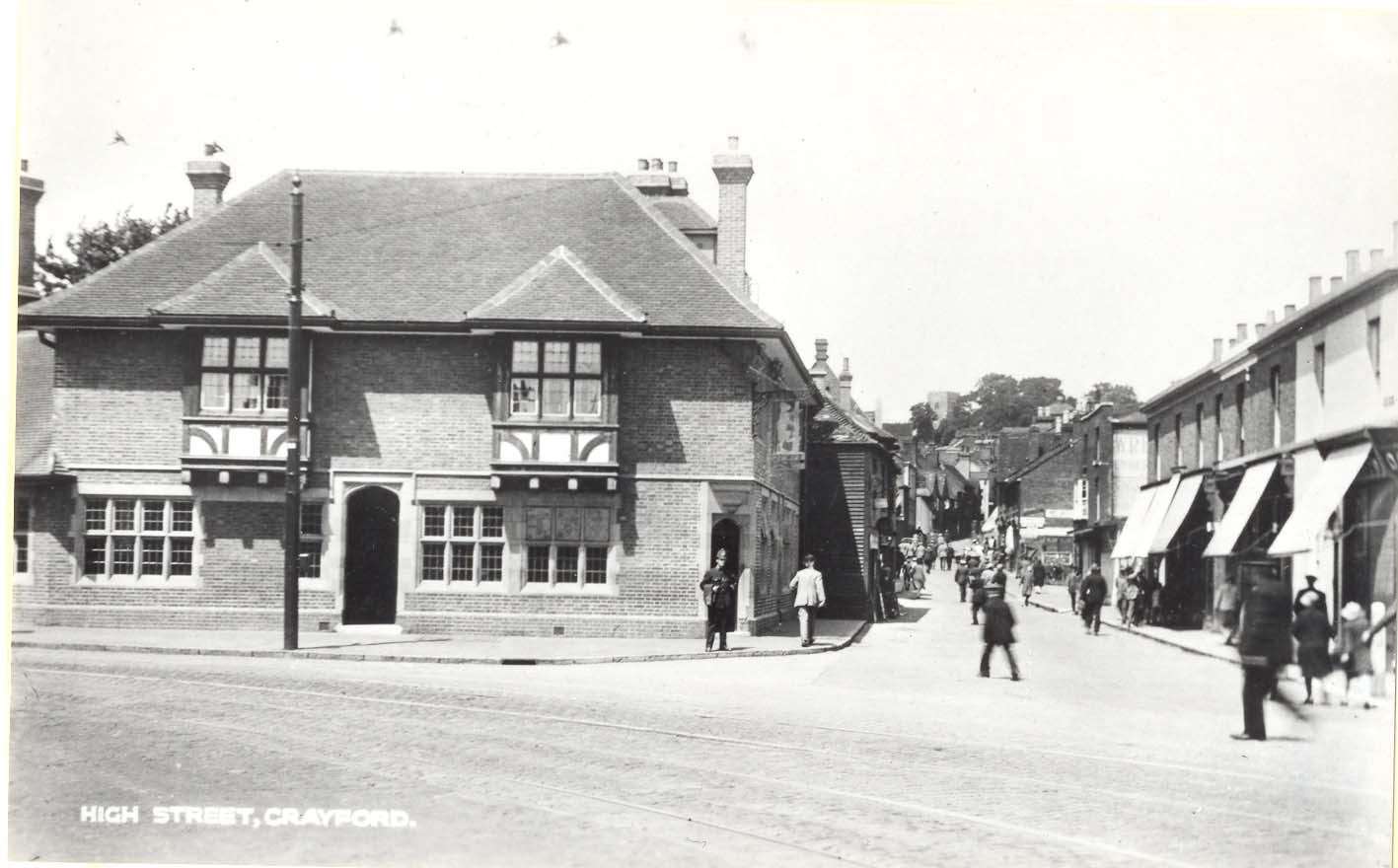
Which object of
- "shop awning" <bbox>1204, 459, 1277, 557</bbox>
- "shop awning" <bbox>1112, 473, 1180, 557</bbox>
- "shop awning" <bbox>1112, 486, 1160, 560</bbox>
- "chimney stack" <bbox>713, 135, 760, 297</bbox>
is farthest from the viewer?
"shop awning" <bbox>1112, 486, 1160, 560</bbox>

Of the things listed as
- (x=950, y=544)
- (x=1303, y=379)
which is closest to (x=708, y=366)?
(x=1303, y=379)

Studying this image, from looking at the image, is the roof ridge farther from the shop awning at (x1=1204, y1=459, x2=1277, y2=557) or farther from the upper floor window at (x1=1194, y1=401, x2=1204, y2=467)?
the upper floor window at (x1=1194, y1=401, x2=1204, y2=467)

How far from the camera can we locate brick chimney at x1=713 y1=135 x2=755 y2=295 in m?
27.4

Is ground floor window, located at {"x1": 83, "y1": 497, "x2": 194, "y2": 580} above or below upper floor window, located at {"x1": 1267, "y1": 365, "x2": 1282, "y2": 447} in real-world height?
below

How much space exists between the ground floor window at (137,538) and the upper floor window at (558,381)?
6.62m

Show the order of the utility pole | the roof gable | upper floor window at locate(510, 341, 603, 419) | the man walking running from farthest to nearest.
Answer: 1. upper floor window at locate(510, 341, 603, 419)
2. the roof gable
3. the utility pole
4. the man walking

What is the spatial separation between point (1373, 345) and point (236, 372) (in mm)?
19208

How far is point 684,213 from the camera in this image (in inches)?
→ 1234

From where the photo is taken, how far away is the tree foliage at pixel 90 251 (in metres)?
18.5

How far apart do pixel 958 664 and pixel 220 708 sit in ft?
40.7

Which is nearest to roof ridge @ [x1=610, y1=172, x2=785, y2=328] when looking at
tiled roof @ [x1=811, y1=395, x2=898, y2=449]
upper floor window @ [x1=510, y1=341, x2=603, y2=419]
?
upper floor window @ [x1=510, y1=341, x2=603, y2=419]

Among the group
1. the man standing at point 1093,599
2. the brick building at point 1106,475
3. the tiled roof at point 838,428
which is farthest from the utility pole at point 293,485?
the brick building at point 1106,475

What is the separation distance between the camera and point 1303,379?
2095cm

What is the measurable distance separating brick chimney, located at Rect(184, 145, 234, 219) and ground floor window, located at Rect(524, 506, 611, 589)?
27.3 ft
